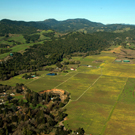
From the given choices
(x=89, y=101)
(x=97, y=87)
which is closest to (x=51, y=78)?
(x=97, y=87)

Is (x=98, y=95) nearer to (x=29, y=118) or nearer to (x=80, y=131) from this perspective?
(x=80, y=131)

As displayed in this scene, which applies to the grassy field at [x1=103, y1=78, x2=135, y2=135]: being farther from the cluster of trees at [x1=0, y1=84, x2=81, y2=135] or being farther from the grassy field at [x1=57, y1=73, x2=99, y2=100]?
the grassy field at [x1=57, y1=73, x2=99, y2=100]

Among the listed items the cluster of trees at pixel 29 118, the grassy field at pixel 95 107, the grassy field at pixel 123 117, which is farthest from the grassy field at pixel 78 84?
the grassy field at pixel 123 117

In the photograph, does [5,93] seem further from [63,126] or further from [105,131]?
[105,131]

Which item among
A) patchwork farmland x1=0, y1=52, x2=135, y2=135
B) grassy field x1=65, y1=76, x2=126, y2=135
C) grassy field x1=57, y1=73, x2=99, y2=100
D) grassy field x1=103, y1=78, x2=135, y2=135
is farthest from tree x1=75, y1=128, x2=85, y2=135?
grassy field x1=57, y1=73, x2=99, y2=100

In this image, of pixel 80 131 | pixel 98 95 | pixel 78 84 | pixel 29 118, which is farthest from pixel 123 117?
pixel 78 84

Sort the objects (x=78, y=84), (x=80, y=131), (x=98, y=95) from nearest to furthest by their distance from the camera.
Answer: (x=80, y=131) → (x=98, y=95) → (x=78, y=84)

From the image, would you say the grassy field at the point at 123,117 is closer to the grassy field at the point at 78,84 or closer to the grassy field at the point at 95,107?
the grassy field at the point at 95,107

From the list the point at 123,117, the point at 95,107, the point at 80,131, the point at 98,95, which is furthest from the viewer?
the point at 98,95

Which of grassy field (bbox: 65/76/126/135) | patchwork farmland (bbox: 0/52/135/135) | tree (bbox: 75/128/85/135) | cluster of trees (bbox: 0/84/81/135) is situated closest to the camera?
tree (bbox: 75/128/85/135)

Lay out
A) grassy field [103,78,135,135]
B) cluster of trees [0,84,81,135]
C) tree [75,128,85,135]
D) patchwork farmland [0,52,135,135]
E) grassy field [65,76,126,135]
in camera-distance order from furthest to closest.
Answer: grassy field [65,76,126,135] → patchwork farmland [0,52,135,135] → grassy field [103,78,135,135] → cluster of trees [0,84,81,135] → tree [75,128,85,135]
